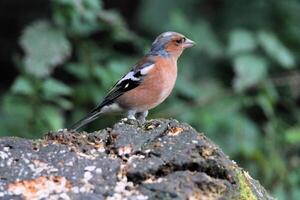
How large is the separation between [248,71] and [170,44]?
1.53 m

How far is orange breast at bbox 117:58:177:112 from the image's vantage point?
6.91 meters

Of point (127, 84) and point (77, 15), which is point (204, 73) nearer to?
point (77, 15)

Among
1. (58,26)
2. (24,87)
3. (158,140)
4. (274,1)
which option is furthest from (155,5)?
(158,140)

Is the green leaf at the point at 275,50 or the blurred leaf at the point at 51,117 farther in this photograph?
the green leaf at the point at 275,50

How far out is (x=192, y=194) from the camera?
3746mm

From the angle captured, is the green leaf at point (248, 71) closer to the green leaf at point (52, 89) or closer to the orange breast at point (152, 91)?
the orange breast at point (152, 91)

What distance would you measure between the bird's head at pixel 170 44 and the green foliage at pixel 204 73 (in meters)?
0.85

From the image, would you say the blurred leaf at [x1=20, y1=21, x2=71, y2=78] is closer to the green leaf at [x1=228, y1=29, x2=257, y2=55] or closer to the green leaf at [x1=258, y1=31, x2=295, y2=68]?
the green leaf at [x1=228, y1=29, x2=257, y2=55]

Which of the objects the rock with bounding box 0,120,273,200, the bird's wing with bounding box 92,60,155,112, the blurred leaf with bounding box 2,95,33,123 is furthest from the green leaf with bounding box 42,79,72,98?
the rock with bounding box 0,120,273,200

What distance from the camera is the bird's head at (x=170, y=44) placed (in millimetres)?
7449

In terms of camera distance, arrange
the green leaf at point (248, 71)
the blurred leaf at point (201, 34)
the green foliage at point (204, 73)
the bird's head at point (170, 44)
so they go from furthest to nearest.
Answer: the blurred leaf at point (201, 34)
the green leaf at point (248, 71)
the green foliage at point (204, 73)
the bird's head at point (170, 44)

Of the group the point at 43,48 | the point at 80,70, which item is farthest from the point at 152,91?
the point at 80,70

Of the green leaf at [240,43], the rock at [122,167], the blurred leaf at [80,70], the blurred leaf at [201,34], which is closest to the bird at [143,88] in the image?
the blurred leaf at [80,70]

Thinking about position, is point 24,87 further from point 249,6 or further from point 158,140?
point 158,140
